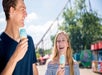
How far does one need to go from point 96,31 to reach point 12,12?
1.32 metres

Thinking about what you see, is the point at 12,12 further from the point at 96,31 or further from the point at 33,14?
the point at 96,31

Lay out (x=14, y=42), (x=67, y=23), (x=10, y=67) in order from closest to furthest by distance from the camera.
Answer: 1. (x=10, y=67)
2. (x=14, y=42)
3. (x=67, y=23)

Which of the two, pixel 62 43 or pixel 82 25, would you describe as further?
pixel 82 25

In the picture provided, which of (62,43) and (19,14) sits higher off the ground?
(19,14)

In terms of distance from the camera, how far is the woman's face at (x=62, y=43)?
166 centimetres

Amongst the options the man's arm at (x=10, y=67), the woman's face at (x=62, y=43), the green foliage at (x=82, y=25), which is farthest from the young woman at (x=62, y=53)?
the man's arm at (x=10, y=67)

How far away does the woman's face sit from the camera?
1.66 meters

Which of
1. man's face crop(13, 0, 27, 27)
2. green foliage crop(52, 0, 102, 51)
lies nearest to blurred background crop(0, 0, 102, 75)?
green foliage crop(52, 0, 102, 51)

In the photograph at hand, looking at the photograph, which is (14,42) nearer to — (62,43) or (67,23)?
(62,43)

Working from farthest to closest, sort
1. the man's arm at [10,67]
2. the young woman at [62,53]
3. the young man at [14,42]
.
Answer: the young woman at [62,53] < the young man at [14,42] < the man's arm at [10,67]

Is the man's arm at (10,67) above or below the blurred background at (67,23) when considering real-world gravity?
below

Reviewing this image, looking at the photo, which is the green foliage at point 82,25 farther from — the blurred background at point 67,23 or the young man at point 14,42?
the young man at point 14,42

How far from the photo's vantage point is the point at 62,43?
5.43 feet

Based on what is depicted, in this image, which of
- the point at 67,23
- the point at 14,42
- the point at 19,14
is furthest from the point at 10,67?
the point at 67,23
